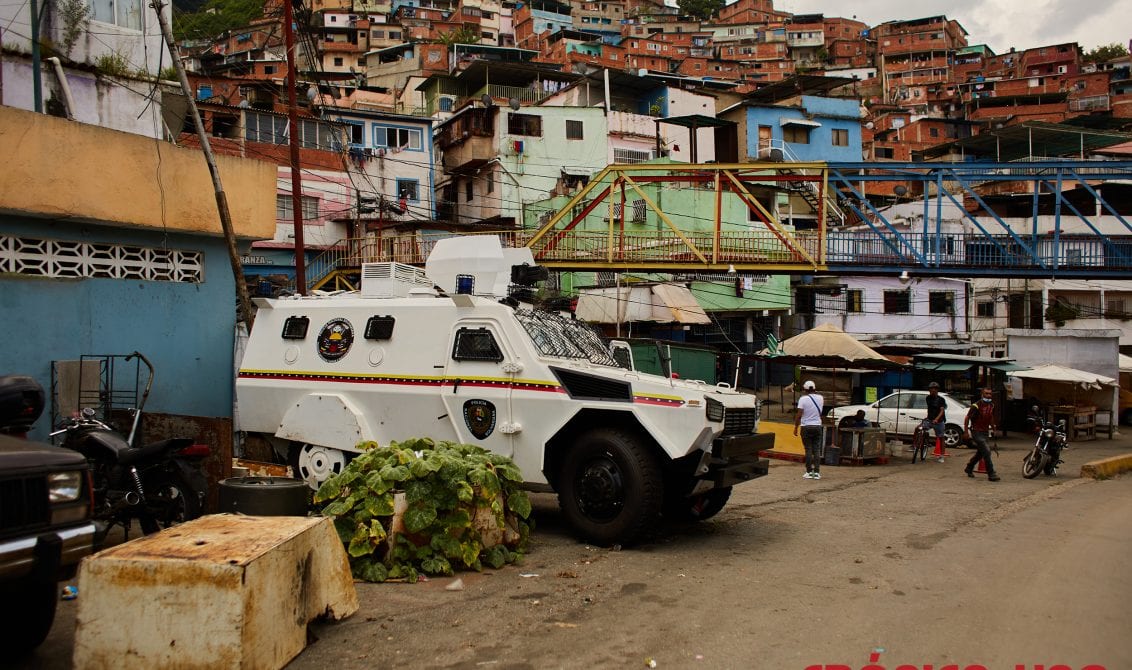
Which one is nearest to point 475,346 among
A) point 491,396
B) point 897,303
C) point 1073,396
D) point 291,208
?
point 491,396

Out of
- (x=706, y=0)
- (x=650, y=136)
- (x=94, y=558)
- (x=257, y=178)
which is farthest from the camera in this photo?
(x=706, y=0)

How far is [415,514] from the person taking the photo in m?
6.96

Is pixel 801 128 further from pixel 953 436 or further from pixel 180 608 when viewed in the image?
pixel 180 608

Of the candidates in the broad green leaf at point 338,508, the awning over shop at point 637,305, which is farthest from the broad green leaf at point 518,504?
the awning over shop at point 637,305

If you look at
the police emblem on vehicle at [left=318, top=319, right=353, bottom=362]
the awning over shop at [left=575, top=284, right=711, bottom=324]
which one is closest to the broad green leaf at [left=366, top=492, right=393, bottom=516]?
the police emblem on vehicle at [left=318, top=319, right=353, bottom=362]

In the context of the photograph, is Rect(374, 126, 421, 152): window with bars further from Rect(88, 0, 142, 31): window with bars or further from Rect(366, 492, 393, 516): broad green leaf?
Rect(366, 492, 393, 516): broad green leaf

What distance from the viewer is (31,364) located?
9.81 metres

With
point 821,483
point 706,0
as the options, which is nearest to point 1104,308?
point 821,483

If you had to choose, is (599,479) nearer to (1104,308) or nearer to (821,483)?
(821,483)

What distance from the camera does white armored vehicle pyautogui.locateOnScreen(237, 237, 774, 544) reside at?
786 cm

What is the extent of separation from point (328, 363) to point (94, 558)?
4829 millimetres

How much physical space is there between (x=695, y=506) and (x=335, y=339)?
14.3 feet

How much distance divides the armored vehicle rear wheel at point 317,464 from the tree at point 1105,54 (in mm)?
92900

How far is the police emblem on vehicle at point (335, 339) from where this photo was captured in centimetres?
938
